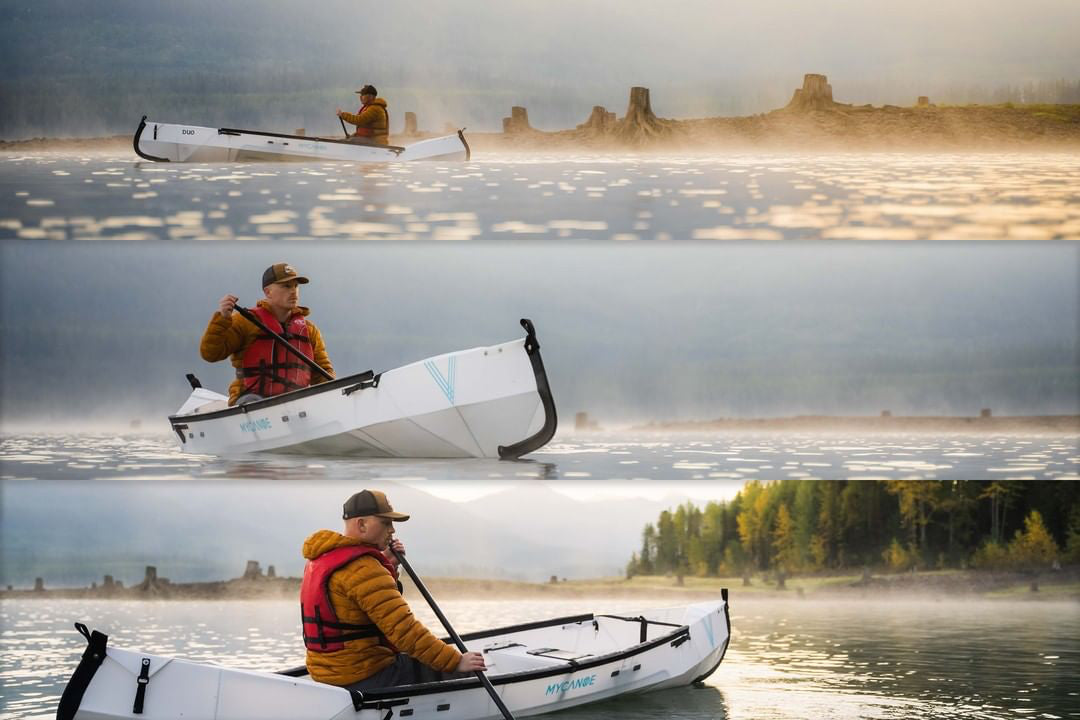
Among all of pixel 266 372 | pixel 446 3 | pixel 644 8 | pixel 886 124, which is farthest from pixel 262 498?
pixel 886 124

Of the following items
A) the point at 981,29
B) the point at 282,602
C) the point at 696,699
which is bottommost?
the point at 282,602

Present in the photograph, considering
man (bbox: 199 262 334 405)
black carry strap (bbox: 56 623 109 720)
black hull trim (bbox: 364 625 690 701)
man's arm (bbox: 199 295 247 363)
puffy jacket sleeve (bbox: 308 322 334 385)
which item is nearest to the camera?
black carry strap (bbox: 56 623 109 720)

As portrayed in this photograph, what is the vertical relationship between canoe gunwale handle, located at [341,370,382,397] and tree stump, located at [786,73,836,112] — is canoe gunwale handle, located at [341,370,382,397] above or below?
below

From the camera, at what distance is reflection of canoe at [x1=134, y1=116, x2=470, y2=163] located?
323 inches

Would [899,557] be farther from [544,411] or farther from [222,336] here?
[222,336]

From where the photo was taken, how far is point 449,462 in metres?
6.15

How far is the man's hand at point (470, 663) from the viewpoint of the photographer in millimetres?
4473

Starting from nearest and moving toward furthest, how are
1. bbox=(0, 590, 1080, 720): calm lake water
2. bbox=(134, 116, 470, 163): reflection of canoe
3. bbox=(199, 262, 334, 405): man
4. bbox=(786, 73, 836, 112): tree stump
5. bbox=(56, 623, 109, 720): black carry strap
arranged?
bbox=(56, 623, 109, 720): black carry strap < bbox=(0, 590, 1080, 720): calm lake water < bbox=(199, 262, 334, 405): man < bbox=(134, 116, 470, 163): reflection of canoe < bbox=(786, 73, 836, 112): tree stump

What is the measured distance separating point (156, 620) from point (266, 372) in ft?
9.29

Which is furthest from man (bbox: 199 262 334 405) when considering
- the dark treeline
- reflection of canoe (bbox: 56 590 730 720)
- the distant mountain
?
the dark treeline

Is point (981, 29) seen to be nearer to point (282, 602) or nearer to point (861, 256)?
point (861, 256)

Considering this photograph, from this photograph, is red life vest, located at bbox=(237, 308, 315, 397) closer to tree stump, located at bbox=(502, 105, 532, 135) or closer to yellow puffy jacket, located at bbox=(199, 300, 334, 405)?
yellow puffy jacket, located at bbox=(199, 300, 334, 405)

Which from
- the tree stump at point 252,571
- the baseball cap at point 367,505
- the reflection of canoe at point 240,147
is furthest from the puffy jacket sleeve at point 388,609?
the tree stump at point 252,571

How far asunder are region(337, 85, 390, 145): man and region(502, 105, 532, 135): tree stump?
0.83 meters
